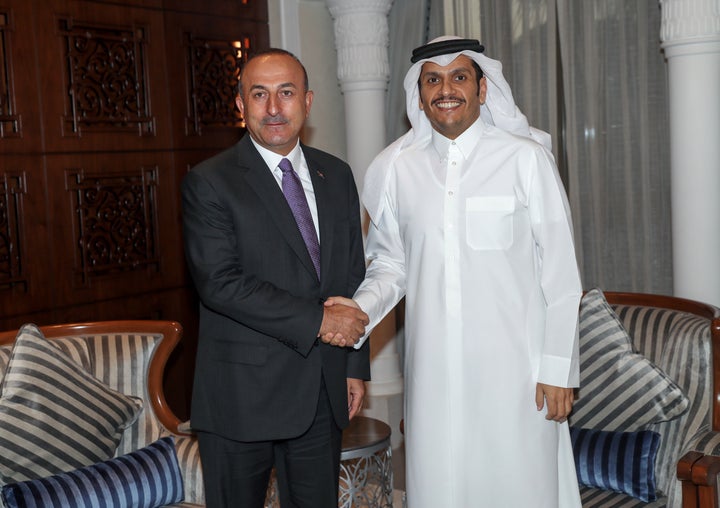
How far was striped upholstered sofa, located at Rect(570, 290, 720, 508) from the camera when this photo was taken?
9.09 feet

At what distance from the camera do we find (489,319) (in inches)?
94.0

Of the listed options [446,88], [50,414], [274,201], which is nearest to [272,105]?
[274,201]

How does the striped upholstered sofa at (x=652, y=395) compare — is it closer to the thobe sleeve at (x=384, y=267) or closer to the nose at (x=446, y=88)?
the thobe sleeve at (x=384, y=267)

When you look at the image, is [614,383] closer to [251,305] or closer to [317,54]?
[251,305]

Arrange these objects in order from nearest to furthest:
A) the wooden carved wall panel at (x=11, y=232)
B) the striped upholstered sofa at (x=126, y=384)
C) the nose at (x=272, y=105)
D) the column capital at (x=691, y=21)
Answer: the nose at (x=272, y=105)
the striped upholstered sofa at (x=126, y=384)
the column capital at (x=691, y=21)
the wooden carved wall panel at (x=11, y=232)

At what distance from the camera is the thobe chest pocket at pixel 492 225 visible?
2.38 meters

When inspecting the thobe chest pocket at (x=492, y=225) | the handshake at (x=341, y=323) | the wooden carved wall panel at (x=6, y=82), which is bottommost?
the handshake at (x=341, y=323)

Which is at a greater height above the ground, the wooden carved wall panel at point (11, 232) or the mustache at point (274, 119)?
the mustache at point (274, 119)

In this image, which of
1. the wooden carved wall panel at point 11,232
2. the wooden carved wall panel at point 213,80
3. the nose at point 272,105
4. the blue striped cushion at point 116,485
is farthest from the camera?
the wooden carved wall panel at point 213,80

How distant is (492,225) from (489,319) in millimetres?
263

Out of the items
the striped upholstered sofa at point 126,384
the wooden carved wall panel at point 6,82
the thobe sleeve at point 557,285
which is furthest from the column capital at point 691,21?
the wooden carved wall panel at point 6,82

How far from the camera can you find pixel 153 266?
4227 mm

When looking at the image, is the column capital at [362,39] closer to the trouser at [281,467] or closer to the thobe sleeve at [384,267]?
the thobe sleeve at [384,267]

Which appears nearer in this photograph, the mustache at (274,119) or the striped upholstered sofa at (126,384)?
the mustache at (274,119)
